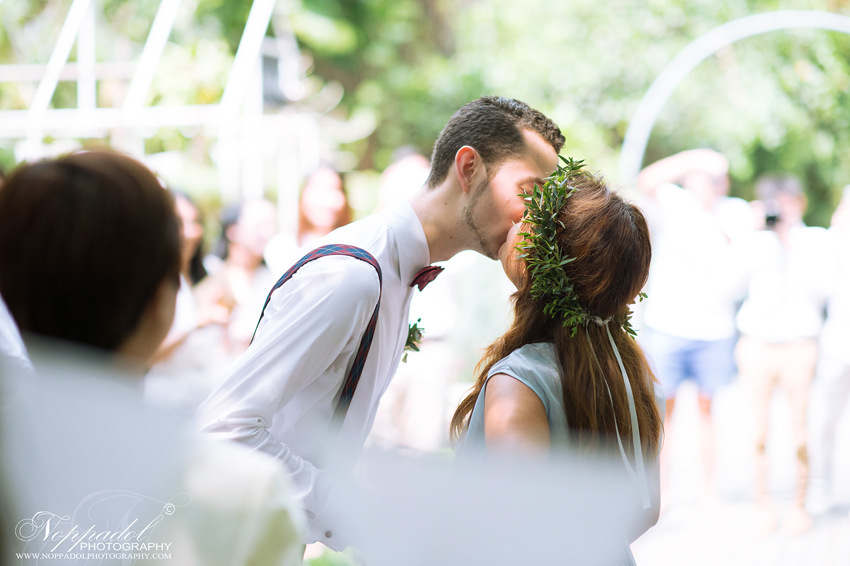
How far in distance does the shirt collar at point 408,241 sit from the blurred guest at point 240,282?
3.02 m

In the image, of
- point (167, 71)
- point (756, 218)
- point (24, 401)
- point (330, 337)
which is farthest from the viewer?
point (167, 71)

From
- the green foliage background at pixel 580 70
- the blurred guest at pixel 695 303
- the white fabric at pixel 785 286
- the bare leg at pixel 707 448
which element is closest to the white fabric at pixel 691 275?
the blurred guest at pixel 695 303

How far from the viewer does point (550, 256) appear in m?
1.71

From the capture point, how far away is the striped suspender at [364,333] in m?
1.74

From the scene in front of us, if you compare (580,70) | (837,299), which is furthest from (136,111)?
(580,70)

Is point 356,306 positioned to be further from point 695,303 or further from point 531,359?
point 695,303

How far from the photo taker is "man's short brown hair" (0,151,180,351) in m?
1.08

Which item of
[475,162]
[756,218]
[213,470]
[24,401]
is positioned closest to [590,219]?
[475,162]

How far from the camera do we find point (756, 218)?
5707 millimetres

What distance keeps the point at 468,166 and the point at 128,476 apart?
1.32 meters

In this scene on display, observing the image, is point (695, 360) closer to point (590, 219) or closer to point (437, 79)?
point (590, 219)

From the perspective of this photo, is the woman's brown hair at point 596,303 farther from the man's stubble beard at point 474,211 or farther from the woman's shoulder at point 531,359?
the man's stubble beard at point 474,211

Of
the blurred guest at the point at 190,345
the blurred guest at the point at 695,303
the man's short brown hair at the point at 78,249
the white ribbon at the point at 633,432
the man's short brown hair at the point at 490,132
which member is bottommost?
the blurred guest at the point at 190,345

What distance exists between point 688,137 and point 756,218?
8.85 m
